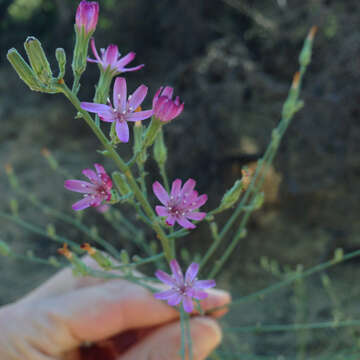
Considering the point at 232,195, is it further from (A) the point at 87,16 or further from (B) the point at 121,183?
(A) the point at 87,16

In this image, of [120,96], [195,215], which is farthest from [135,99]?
[195,215]

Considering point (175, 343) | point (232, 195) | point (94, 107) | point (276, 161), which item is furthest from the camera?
point (276, 161)

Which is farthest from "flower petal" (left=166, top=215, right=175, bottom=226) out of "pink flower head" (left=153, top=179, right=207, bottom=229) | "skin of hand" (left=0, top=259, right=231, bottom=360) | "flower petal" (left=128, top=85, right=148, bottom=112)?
"skin of hand" (left=0, top=259, right=231, bottom=360)

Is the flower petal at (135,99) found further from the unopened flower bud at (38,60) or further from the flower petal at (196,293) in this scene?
the flower petal at (196,293)

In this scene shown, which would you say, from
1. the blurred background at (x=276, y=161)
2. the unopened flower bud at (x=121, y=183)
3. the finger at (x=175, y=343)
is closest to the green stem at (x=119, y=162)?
the unopened flower bud at (x=121, y=183)

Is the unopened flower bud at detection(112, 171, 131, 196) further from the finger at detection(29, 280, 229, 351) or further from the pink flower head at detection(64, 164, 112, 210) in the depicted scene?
the finger at detection(29, 280, 229, 351)

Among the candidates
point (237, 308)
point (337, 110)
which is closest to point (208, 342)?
point (237, 308)
